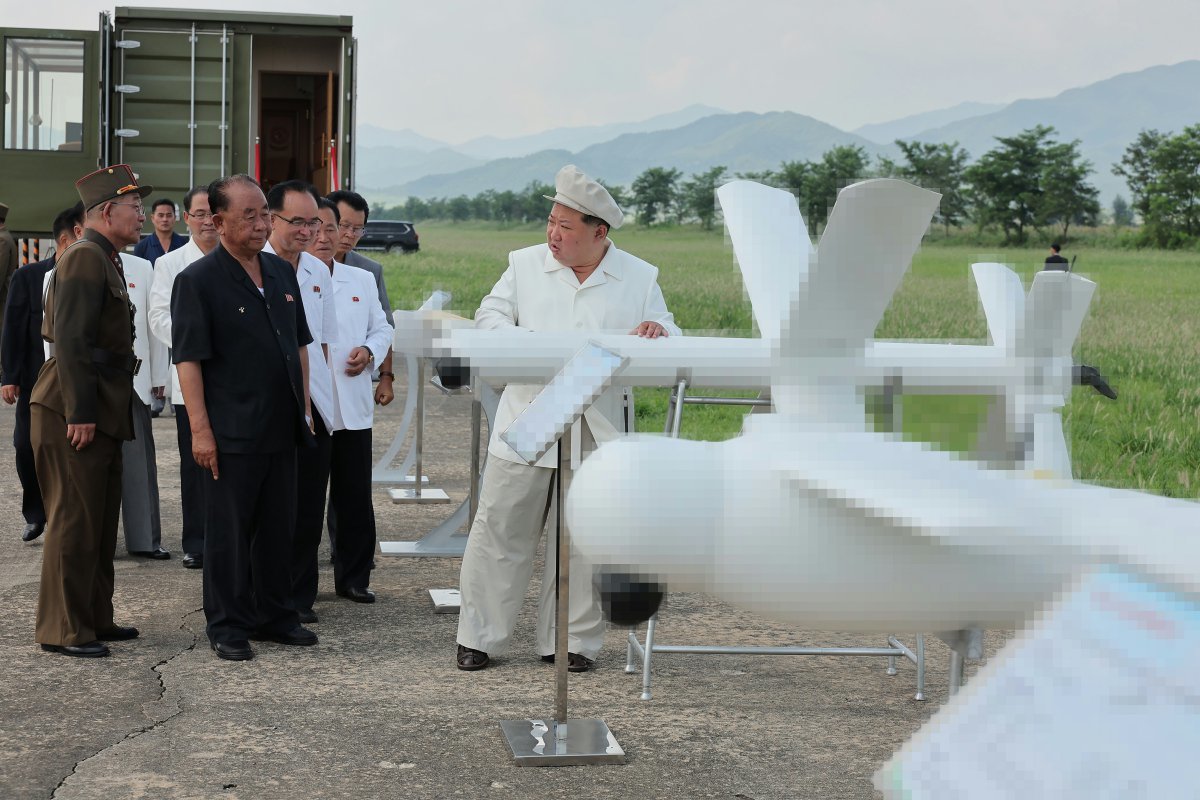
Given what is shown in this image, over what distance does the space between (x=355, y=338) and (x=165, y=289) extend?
45.7 inches

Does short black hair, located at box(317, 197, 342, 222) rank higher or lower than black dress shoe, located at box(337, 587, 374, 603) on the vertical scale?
higher

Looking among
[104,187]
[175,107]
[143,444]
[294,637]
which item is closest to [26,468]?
[143,444]

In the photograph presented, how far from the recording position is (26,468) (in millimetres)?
5891

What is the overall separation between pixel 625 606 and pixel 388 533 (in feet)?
18.4

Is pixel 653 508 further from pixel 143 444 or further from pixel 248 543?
pixel 143 444

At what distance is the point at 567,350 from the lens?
231 centimetres

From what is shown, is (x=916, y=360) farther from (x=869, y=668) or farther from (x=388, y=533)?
(x=388, y=533)

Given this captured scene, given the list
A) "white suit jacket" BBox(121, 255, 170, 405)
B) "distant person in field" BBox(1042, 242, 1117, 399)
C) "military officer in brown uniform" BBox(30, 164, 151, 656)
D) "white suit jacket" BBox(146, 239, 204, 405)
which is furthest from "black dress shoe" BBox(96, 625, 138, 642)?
"distant person in field" BBox(1042, 242, 1117, 399)

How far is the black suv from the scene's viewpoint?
3775 cm

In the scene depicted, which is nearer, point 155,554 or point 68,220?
point 155,554

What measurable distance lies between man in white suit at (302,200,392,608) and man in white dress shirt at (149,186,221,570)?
68 cm

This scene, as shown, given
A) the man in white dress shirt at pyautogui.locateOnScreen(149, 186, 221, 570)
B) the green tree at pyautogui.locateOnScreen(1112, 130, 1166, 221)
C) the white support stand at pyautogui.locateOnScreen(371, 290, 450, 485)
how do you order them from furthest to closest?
the green tree at pyautogui.locateOnScreen(1112, 130, 1166, 221) → the white support stand at pyautogui.locateOnScreen(371, 290, 450, 485) → the man in white dress shirt at pyautogui.locateOnScreen(149, 186, 221, 570)

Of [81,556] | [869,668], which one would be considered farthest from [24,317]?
[869,668]

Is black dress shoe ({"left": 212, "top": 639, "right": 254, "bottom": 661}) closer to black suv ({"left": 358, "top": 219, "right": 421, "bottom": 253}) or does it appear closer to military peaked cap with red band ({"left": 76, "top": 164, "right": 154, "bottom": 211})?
military peaked cap with red band ({"left": 76, "top": 164, "right": 154, "bottom": 211})
